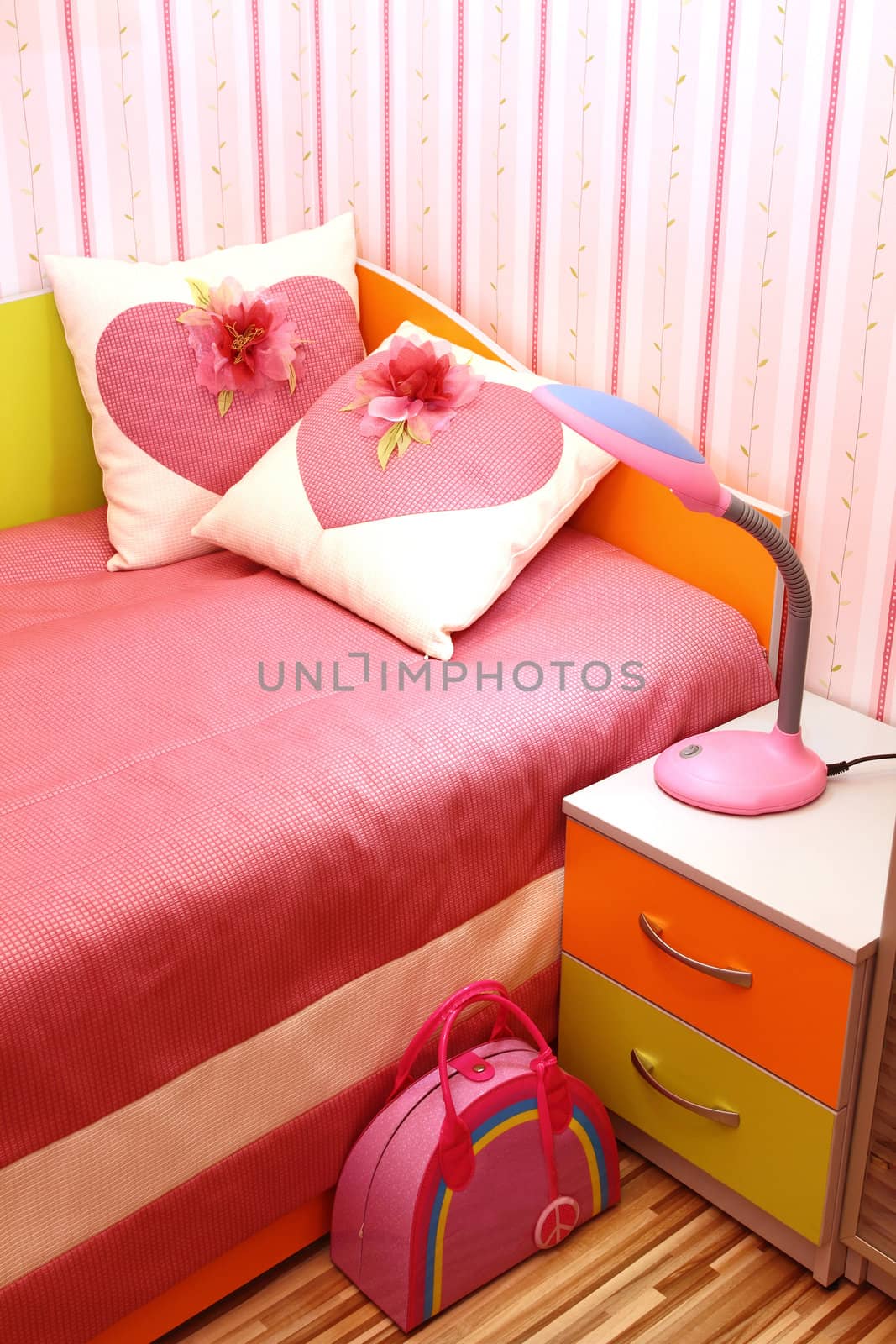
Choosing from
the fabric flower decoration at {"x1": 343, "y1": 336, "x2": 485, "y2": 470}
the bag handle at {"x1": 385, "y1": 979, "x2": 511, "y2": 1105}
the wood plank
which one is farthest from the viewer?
the fabric flower decoration at {"x1": 343, "y1": 336, "x2": 485, "y2": 470}

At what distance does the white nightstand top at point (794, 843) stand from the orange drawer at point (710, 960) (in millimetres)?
25

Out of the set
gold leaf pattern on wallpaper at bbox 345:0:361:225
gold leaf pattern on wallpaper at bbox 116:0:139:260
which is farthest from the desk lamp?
gold leaf pattern on wallpaper at bbox 116:0:139:260

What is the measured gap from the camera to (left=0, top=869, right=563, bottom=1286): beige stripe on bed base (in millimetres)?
1367

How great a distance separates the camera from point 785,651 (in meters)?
1.70

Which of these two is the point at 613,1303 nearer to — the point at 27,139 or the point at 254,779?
the point at 254,779

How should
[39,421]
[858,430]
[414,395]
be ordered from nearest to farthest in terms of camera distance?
[858,430] < [414,395] < [39,421]

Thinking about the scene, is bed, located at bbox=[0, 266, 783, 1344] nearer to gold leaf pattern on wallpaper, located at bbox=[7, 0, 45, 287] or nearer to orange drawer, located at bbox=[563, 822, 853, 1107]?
orange drawer, located at bbox=[563, 822, 853, 1107]

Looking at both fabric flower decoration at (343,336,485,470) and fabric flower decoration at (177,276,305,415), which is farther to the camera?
fabric flower decoration at (177,276,305,415)

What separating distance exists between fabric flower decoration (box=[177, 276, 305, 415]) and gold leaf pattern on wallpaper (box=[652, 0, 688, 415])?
581 mm

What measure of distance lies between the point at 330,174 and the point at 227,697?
110 cm

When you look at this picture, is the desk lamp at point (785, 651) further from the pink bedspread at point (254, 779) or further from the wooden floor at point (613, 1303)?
the wooden floor at point (613, 1303)

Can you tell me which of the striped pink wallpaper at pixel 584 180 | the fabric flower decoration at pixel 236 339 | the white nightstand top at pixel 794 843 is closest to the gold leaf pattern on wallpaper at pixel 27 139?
the striped pink wallpaper at pixel 584 180

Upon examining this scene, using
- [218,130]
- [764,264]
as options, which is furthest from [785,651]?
[218,130]

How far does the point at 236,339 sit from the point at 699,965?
1.18 m
